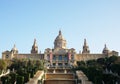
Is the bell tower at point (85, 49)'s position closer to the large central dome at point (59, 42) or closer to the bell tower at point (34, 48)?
the large central dome at point (59, 42)

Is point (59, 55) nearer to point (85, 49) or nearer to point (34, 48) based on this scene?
point (34, 48)

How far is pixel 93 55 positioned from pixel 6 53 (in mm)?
36134

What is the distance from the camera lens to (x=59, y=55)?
106250 millimetres

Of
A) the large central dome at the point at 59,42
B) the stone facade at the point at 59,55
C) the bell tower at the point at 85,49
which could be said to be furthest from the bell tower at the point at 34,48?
the bell tower at the point at 85,49

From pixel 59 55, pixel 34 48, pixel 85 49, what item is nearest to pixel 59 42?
pixel 59 55

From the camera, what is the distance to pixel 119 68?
43.7 metres

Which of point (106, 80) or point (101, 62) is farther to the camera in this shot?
point (101, 62)

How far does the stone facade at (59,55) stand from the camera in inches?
4085

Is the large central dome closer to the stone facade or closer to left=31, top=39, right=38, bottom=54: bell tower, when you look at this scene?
the stone facade

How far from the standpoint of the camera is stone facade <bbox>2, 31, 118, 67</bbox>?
Answer: 10375 centimetres

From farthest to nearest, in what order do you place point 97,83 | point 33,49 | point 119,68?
1. point 33,49
2. point 119,68
3. point 97,83

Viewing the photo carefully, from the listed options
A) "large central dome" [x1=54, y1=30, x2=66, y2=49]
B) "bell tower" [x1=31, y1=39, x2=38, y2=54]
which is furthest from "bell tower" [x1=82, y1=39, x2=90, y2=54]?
"bell tower" [x1=31, y1=39, x2=38, y2=54]

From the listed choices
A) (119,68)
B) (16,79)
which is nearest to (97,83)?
(16,79)

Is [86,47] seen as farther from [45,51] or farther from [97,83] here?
[97,83]
